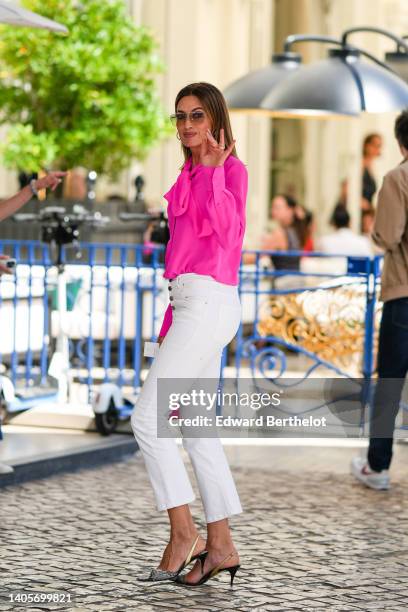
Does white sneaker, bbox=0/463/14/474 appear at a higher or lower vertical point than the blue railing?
lower

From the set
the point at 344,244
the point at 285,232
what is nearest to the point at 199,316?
the point at 344,244

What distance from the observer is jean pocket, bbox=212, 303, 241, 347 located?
5.97 m

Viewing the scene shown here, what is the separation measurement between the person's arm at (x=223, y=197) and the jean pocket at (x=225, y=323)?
24 cm

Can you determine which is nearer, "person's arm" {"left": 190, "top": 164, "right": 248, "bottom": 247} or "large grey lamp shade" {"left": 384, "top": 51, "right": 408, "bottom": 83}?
"person's arm" {"left": 190, "top": 164, "right": 248, "bottom": 247}

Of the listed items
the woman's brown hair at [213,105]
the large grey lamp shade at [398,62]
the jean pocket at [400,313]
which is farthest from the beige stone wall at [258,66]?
the woman's brown hair at [213,105]

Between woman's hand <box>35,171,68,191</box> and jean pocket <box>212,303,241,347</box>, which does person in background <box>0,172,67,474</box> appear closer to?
woman's hand <box>35,171,68,191</box>

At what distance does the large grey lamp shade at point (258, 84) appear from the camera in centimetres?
1208

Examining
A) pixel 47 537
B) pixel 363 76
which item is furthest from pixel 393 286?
pixel 363 76

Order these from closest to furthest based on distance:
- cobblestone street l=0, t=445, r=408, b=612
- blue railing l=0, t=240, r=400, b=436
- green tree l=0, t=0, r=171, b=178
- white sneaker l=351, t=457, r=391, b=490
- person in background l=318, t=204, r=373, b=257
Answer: cobblestone street l=0, t=445, r=408, b=612 < white sneaker l=351, t=457, r=391, b=490 < blue railing l=0, t=240, r=400, b=436 < person in background l=318, t=204, r=373, b=257 < green tree l=0, t=0, r=171, b=178

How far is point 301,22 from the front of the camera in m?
25.0

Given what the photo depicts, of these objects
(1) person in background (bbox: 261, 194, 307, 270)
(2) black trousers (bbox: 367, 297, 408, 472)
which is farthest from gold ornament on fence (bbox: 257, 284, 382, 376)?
(1) person in background (bbox: 261, 194, 307, 270)

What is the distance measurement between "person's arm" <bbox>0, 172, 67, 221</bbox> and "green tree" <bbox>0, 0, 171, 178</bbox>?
732 centimetres

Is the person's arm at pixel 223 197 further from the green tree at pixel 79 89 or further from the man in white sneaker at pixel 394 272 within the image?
the green tree at pixel 79 89

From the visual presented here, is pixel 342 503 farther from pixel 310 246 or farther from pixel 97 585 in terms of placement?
pixel 310 246
